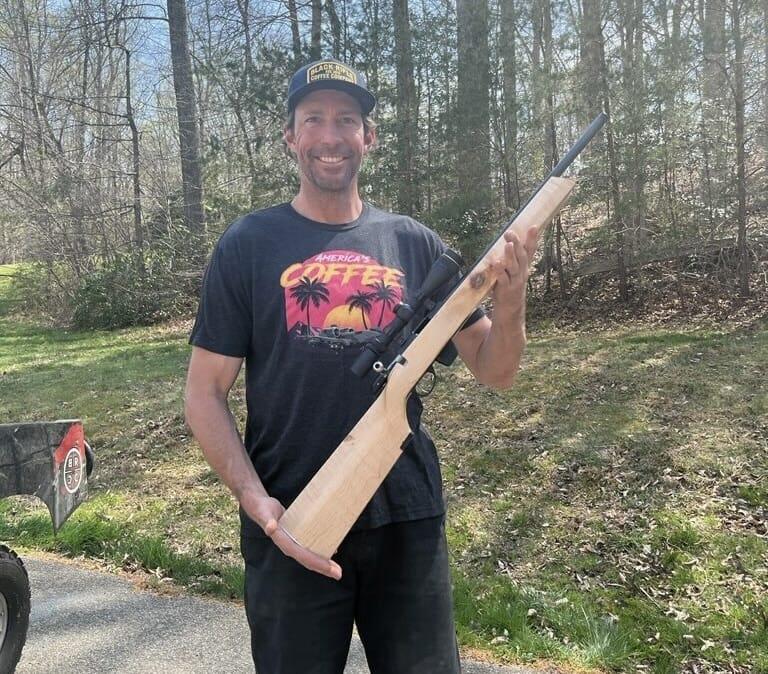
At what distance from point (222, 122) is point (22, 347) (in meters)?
6.85

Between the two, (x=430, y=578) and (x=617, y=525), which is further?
(x=617, y=525)

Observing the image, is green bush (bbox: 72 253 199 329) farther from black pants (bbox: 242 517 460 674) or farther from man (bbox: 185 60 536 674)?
black pants (bbox: 242 517 460 674)

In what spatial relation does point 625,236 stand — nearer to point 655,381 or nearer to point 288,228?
point 655,381

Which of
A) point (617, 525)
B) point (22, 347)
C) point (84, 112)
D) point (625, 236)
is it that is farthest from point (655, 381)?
point (84, 112)

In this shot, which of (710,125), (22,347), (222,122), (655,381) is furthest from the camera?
(222,122)

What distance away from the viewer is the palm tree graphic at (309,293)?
6.33 feet

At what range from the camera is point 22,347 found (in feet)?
47.9

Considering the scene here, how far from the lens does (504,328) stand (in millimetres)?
2037

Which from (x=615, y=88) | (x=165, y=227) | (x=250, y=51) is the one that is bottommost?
(x=165, y=227)

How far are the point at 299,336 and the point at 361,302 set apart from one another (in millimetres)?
205

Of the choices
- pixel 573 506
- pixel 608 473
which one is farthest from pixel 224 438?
pixel 608 473

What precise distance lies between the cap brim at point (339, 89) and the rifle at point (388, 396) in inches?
22.5

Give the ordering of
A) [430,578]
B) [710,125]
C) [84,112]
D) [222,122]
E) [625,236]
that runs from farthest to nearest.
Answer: [84,112], [222,122], [625,236], [710,125], [430,578]

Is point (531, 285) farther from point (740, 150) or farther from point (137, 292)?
point (137, 292)
